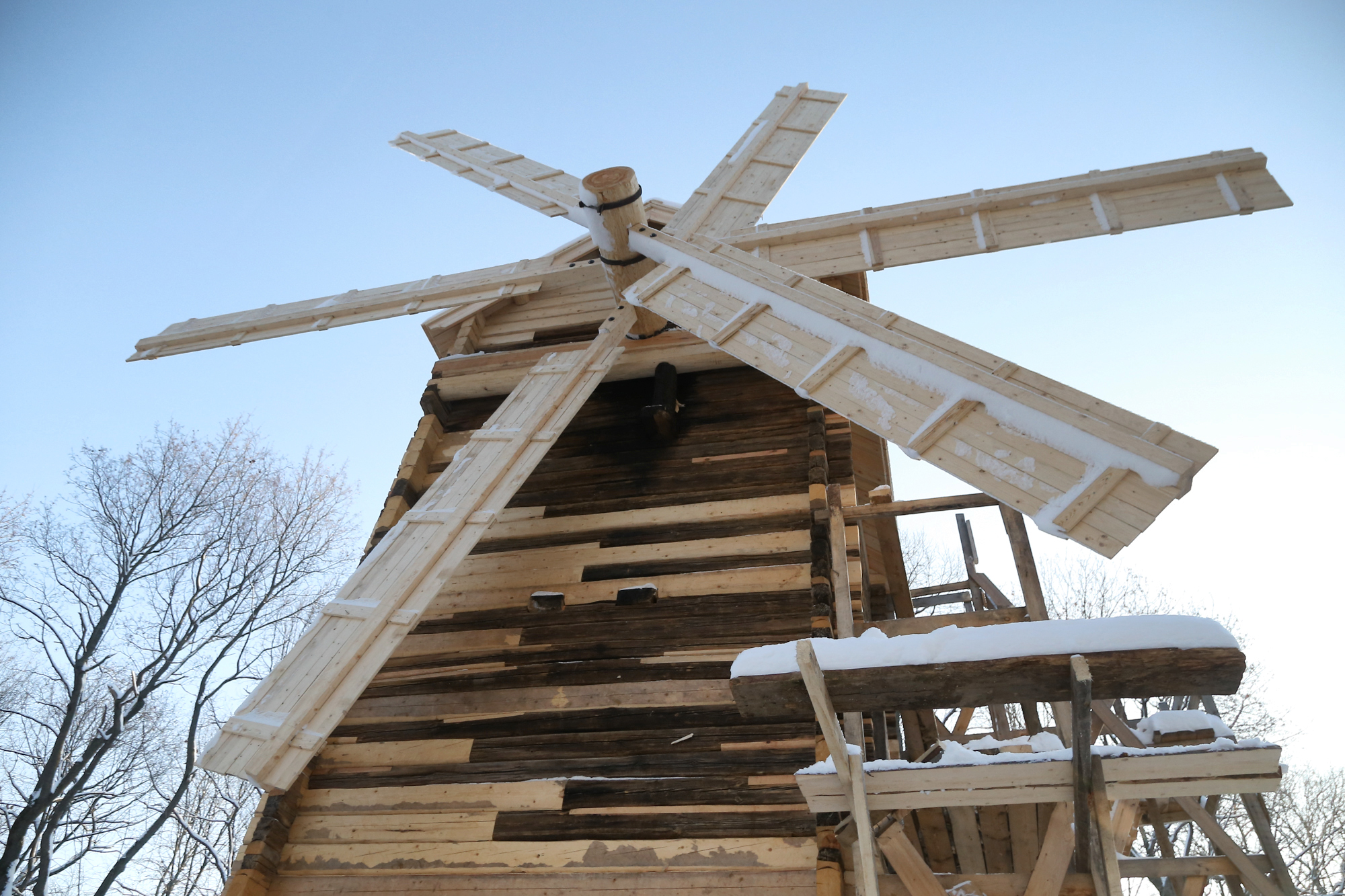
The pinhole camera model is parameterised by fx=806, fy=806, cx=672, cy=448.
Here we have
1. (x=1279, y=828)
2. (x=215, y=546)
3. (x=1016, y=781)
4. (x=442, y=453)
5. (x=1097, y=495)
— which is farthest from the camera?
(x=1279, y=828)

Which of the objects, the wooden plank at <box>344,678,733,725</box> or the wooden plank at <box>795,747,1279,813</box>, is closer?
the wooden plank at <box>795,747,1279,813</box>

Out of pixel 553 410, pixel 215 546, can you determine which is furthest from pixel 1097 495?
pixel 215 546

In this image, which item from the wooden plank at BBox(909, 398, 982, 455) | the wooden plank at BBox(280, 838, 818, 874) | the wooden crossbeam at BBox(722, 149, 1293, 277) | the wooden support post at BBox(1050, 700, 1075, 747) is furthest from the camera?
the wooden crossbeam at BBox(722, 149, 1293, 277)

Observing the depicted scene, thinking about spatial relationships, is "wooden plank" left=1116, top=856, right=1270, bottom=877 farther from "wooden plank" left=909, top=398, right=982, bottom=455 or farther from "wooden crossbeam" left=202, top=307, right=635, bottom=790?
"wooden crossbeam" left=202, top=307, right=635, bottom=790

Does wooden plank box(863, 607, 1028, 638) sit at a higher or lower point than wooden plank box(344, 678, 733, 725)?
higher

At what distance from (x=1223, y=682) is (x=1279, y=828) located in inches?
792

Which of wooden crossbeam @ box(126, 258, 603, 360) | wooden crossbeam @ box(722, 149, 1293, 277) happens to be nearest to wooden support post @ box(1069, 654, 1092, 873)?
wooden crossbeam @ box(722, 149, 1293, 277)

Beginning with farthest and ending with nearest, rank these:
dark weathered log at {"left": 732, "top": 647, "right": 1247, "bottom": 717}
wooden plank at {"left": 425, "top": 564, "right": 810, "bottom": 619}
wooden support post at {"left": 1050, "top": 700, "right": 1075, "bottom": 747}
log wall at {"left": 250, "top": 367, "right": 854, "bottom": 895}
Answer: wooden plank at {"left": 425, "top": 564, "right": 810, "bottom": 619}
log wall at {"left": 250, "top": 367, "right": 854, "bottom": 895}
wooden support post at {"left": 1050, "top": 700, "right": 1075, "bottom": 747}
dark weathered log at {"left": 732, "top": 647, "right": 1247, "bottom": 717}

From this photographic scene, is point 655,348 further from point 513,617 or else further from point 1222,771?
point 1222,771

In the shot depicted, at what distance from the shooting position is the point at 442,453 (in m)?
7.80

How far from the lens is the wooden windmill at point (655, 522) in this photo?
13.4ft

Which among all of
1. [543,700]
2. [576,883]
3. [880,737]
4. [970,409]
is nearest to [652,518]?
[543,700]

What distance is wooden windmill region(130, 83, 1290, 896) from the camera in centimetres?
408

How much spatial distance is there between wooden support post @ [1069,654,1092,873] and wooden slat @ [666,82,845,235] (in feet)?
16.1
